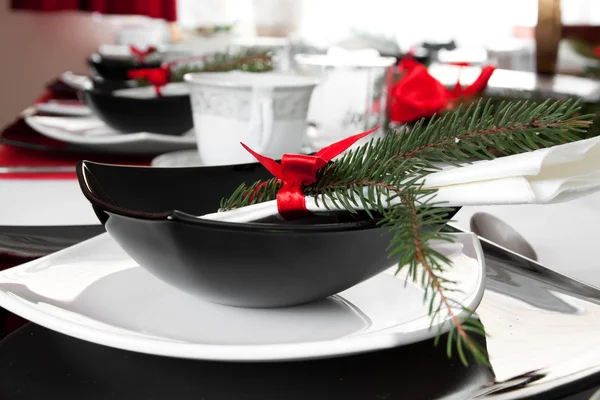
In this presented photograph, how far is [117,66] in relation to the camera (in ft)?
4.96

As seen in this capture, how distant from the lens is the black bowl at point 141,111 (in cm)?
86

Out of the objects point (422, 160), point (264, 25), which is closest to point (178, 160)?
point (422, 160)

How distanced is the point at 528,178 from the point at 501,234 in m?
0.21

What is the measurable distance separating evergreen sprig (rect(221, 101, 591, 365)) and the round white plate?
0.97 ft

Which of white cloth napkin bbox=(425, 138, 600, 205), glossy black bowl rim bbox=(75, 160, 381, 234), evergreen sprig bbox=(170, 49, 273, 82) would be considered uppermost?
white cloth napkin bbox=(425, 138, 600, 205)

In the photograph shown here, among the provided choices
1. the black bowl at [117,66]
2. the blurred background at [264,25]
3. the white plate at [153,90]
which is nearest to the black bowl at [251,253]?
the white plate at [153,90]

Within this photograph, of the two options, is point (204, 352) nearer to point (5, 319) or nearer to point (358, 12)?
point (5, 319)

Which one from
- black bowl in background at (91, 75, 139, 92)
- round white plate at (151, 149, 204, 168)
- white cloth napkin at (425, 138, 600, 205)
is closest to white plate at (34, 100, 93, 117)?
black bowl in background at (91, 75, 139, 92)

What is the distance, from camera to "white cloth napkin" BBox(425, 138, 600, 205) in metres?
0.32

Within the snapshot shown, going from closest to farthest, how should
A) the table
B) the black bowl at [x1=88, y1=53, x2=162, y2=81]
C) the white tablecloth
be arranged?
1. the table
2. the white tablecloth
3. the black bowl at [x1=88, y1=53, x2=162, y2=81]

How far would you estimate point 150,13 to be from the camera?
3428mm

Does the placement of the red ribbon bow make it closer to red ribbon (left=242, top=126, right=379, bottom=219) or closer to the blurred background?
red ribbon (left=242, top=126, right=379, bottom=219)

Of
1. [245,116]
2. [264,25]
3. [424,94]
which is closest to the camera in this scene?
[245,116]

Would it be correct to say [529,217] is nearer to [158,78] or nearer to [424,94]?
[424,94]
